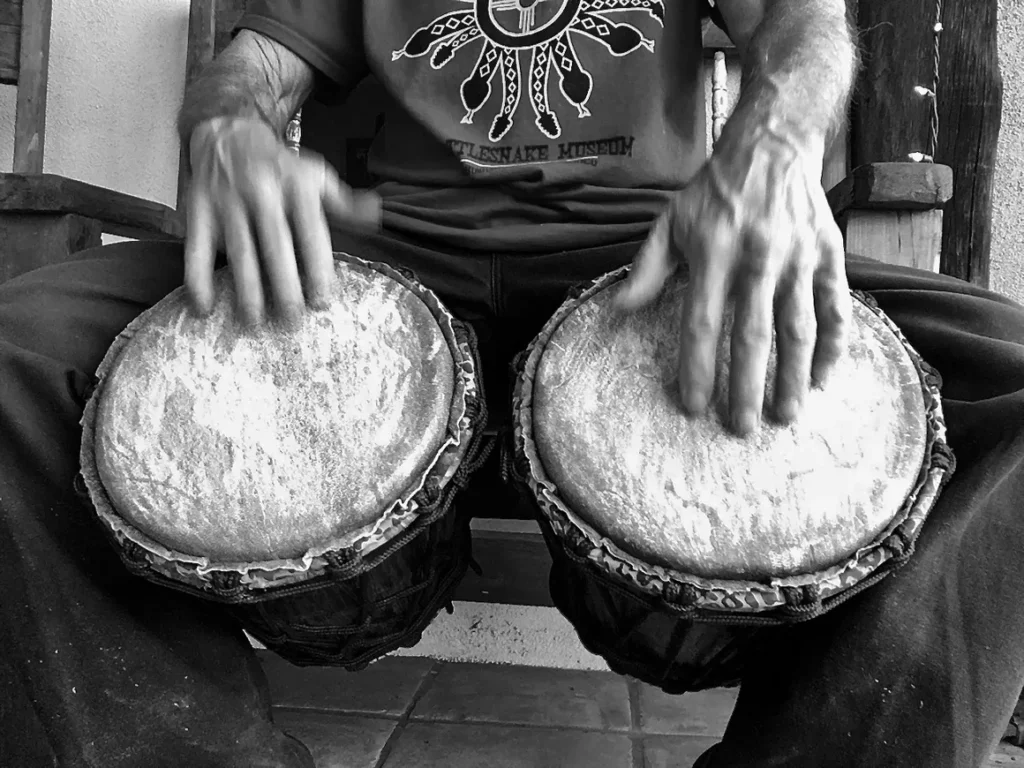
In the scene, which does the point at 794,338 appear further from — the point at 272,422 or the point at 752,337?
the point at 272,422

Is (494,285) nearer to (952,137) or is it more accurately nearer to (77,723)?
(77,723)

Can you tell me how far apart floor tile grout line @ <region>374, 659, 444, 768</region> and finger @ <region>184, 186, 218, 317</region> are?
2.62ft

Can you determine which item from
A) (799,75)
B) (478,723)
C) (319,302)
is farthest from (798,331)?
(478,723)

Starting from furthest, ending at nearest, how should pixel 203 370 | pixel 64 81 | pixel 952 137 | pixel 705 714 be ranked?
pixel 64 81
pixel 705 714
pixel 952 137
pixel 203 370

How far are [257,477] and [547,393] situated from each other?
278 mm

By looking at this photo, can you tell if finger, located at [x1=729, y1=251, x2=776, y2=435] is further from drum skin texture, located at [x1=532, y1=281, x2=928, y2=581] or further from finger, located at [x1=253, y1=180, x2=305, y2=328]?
finger, located at [x1=253, y1=180, x2=305, y2=328]

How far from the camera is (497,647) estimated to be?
66.6 inches

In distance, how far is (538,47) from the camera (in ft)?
3.59

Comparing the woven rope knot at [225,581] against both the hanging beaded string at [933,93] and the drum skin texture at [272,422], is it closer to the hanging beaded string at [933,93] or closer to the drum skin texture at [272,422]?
the drum skin texture at [272,422]

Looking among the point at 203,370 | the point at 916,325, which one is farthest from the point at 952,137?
the point at 203,370

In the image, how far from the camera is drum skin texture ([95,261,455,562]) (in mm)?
649

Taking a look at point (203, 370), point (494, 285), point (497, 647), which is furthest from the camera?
point (497, 647)

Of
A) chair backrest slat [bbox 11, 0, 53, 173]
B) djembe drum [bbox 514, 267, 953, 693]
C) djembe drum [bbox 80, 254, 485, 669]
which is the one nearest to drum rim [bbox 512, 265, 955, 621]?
djembe drum [bbox 514, 267, 953, 693]

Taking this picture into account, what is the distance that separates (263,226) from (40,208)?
63cm
